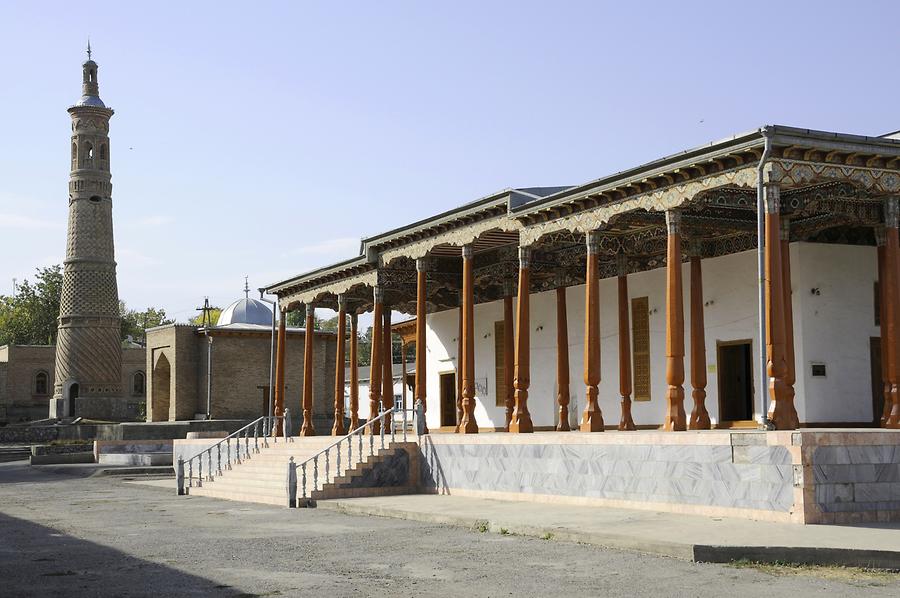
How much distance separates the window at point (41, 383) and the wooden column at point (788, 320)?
62.9m

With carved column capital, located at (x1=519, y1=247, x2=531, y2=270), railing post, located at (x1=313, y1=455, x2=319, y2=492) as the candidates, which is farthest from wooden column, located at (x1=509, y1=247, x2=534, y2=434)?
railing post, located at (x1=313, y1=455, x2=319, y2=492)

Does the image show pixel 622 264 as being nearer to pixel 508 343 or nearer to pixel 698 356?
pixel 508 343

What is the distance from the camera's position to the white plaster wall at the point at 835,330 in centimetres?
1953

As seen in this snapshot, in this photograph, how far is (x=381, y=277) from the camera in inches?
1045

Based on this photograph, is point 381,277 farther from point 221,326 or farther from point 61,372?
point 61,372

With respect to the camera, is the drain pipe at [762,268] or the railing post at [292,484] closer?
the drain pipe at [762,268]

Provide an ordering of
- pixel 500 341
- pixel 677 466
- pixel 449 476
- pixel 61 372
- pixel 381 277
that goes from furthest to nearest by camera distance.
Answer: pixel 61 372, pixel 500 341, pixel 381 277, pixel 449 476, pixel 677 466

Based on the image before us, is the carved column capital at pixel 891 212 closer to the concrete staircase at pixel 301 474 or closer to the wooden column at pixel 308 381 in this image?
the concrete staircase at pixel 301 474

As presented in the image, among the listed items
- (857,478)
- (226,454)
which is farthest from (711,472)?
(226,454)

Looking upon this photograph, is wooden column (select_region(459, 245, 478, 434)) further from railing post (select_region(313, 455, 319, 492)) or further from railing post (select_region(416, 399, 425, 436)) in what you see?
railing post (select_region(313, 455, 319, 492))

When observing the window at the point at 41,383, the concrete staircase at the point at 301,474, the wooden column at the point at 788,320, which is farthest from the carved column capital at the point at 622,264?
the window at the point at 41,383

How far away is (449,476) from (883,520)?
8986 millimetres

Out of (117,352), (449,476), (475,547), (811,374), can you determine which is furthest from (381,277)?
(117,352)

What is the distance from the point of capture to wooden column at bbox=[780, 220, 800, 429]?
15.4 meters
